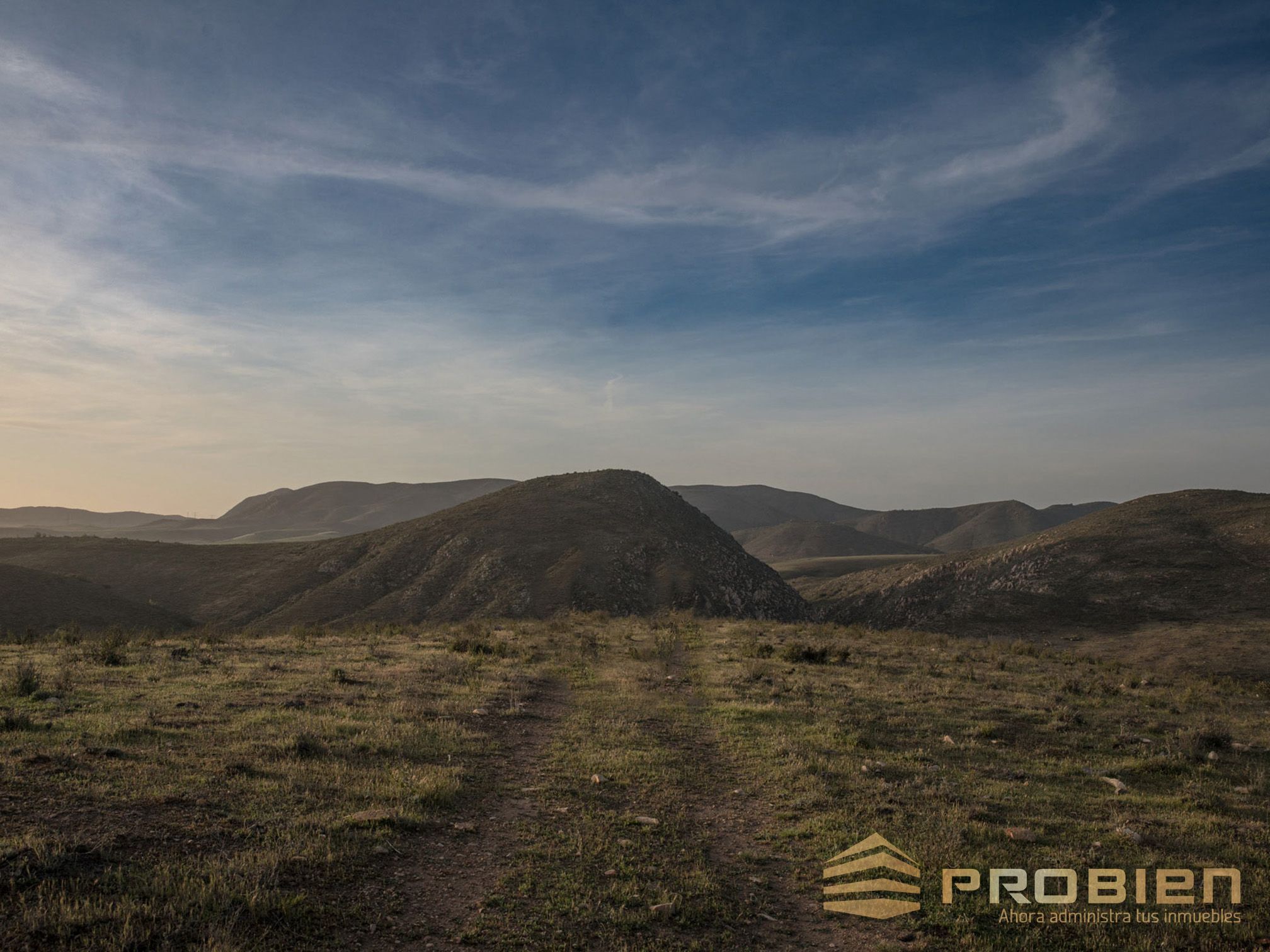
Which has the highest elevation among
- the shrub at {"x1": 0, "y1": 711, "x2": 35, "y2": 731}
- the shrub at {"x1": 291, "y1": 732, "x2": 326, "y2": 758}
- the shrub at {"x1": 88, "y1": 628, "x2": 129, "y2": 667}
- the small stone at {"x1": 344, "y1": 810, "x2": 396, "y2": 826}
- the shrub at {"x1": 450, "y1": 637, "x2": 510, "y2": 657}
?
the shrub at {"x1": 0, "y1": 711, "x2": 35, "y2": 731}

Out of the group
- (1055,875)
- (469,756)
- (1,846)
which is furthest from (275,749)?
(1055,875)

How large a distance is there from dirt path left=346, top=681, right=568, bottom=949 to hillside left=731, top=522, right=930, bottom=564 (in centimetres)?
16597

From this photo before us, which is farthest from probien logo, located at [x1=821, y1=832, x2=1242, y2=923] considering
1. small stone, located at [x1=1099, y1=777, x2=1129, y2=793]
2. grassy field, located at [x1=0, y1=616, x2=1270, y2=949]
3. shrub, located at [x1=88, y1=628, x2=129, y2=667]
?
shrub, located at [x1=88, y1=628, x2=129, y2=667]

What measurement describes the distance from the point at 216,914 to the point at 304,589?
6373 cm

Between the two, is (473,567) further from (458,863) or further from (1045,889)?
(1045,889)

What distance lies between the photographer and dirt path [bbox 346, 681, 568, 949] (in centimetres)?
651

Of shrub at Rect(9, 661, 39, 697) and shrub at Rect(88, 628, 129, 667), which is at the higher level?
shrub at Rect(9, 661, 39, 697)

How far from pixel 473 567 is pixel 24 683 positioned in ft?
155

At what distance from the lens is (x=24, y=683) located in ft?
51.7

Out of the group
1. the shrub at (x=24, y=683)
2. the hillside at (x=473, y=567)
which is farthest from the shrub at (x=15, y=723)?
the hillside at (x=473, y=567)

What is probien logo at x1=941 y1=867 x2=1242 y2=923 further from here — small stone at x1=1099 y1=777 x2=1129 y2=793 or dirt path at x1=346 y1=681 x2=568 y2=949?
dirt path at x1=346 y1=681 x2=568 y2=949

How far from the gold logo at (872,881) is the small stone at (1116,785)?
5791 mm

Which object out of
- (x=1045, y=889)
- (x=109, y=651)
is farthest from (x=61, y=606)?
(x=1045, y=889)

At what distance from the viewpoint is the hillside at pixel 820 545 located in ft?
594
